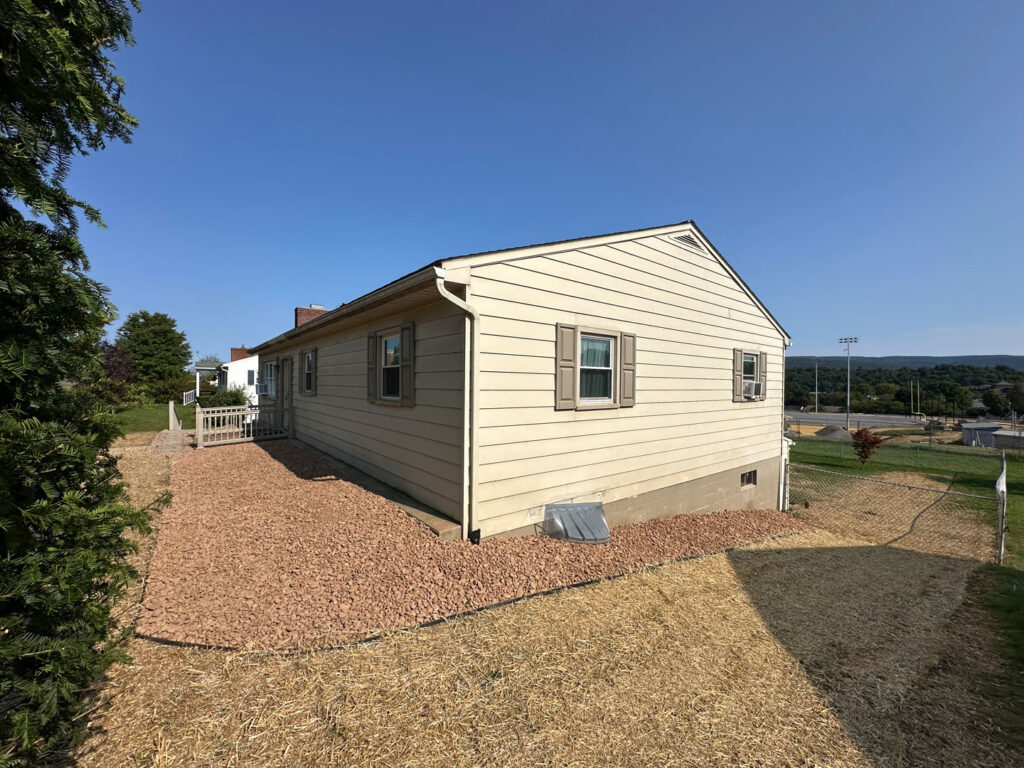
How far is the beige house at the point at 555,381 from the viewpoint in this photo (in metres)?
4.91

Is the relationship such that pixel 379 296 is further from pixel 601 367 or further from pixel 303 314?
pixel 303 314

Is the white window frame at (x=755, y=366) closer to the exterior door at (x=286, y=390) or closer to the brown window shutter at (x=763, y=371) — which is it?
the brown window shutter at (x=763, y=371)

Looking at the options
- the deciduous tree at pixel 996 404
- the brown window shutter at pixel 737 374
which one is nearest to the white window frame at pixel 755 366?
the brown window shutter at pixel 737 374

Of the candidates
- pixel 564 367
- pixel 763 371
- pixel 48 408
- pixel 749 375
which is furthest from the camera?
pixel 763 371

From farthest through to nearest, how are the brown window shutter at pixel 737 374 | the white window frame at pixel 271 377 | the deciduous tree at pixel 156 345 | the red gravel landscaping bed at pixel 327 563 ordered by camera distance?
the deciduous tree at pixel 156 345 < the white window frame at pixel 271 377 < the brown window shutter at pixel 737 374 < the red gravel landscaping bed at pixel 327 563

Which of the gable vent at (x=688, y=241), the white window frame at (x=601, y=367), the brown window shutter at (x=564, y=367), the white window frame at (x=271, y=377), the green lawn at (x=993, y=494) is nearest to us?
Result: the green lawn at (x=993, y=494)

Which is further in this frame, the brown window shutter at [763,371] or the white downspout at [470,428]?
the brown window shutter at [763,371]

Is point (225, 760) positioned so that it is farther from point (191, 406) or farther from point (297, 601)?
point (191, 406)

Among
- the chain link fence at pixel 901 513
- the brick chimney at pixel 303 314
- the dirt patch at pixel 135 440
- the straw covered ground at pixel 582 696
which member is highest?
the brick chimney at pixel 303 314

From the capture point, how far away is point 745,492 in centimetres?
954

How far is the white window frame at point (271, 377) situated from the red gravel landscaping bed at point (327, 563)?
7.48m

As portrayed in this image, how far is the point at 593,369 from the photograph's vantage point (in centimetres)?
612

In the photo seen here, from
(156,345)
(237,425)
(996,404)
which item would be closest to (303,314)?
(237,425)

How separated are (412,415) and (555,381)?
211 centimetres
